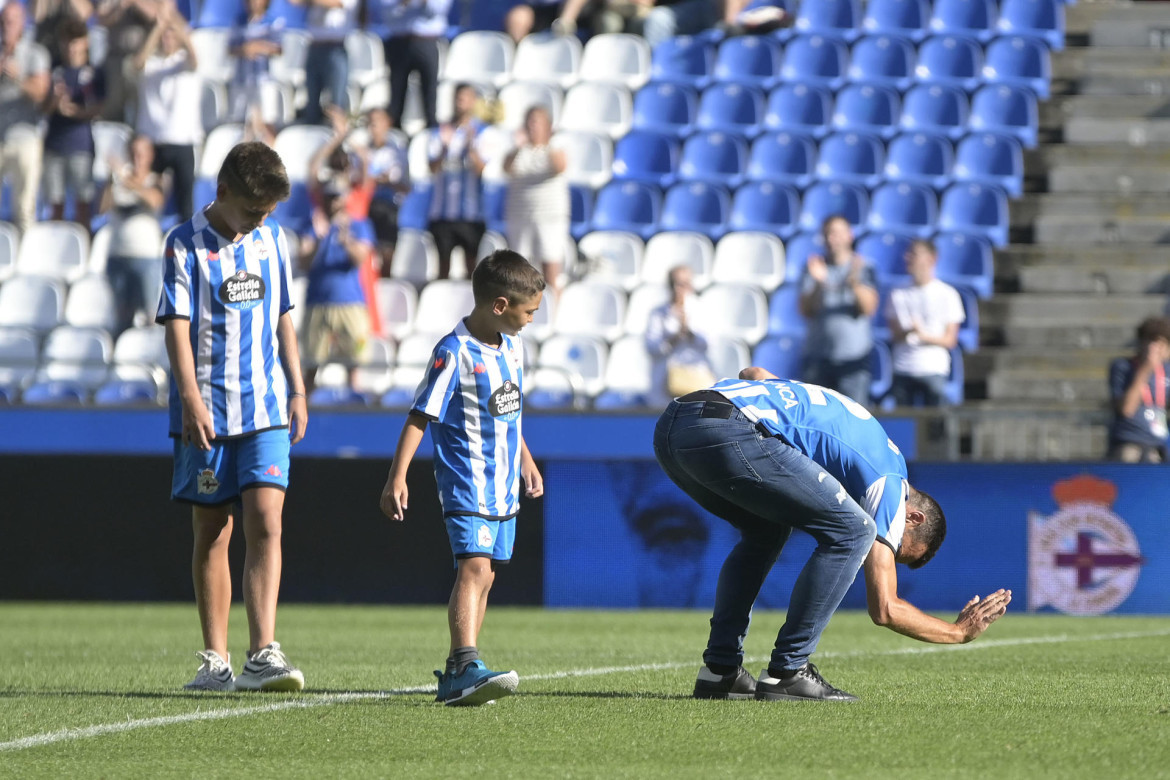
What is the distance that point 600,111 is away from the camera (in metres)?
17.0

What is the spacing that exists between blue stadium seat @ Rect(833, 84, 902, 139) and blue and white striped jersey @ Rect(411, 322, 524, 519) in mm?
11617

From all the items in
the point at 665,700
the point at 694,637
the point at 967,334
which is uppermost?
the point at 967,334

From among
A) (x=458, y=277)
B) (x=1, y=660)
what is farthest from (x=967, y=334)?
(x=1, y=660)

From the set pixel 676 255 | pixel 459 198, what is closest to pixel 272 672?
pixel 459 198

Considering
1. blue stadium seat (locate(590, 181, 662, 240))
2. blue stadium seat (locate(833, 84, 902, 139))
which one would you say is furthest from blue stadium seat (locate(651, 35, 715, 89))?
blue stadium seat (locate(590, 181, 662, 240))

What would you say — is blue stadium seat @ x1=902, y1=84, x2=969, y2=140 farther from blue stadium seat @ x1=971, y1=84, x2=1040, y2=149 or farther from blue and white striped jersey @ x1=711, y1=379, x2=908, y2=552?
blue and white striped jersey @ x1=711, y1=379, x2=908, y2=552

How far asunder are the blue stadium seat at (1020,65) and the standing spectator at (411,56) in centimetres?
545

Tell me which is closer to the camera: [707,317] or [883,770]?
[883,770]

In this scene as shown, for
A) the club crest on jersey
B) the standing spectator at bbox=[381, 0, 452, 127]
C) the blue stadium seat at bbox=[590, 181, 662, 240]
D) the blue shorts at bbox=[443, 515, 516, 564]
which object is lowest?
the blue shorts at bbox=[443, 515, 516, 564]

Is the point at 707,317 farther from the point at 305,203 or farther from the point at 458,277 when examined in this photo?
the point at 305,203

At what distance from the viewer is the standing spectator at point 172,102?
619 inches

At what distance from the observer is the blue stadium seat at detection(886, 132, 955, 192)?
16.1m

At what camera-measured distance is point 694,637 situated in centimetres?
913

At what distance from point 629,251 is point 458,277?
1552mm
